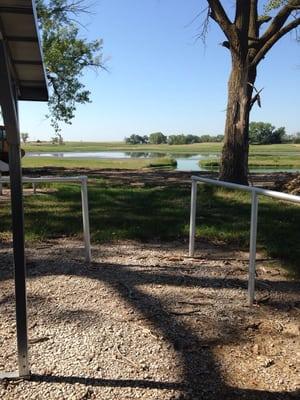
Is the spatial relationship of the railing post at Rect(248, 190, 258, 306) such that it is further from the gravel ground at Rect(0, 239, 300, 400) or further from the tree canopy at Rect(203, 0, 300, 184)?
the tree canopy at Rect(203, 0, 300, 184)

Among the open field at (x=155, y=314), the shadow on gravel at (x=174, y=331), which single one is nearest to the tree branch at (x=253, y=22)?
the open field at (x=155, y=314)

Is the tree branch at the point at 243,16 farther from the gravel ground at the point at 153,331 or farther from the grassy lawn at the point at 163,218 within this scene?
the gravel ground at the point at 153,331

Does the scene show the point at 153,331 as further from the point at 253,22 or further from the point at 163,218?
the point at 253,22

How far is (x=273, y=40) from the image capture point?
41.2 ft

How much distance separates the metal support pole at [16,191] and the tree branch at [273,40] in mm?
Answer: 10753

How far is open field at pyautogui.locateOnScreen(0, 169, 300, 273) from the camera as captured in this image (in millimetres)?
6754

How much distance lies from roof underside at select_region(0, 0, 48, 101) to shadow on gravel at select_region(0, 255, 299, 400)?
180cm

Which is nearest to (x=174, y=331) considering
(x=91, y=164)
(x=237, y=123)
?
(x=237, y=123)

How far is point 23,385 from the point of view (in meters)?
2.83

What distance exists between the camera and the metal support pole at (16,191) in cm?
251

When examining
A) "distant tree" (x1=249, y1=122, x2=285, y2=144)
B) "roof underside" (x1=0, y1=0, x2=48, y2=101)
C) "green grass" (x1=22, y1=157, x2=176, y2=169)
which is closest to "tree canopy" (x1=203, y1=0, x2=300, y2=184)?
"roof underside" (x1=0, y1=0, x2=48, y2=101)

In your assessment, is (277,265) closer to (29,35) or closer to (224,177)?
(29,35)

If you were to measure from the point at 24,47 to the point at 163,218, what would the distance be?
227 inches

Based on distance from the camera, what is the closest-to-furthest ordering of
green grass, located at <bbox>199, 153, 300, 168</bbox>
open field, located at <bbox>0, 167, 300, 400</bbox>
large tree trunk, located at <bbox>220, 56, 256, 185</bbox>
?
open field, located at <bbox>0, 167, 300, 400</bbox>, large tree trunk, located at <bbox>220, 56, 256, 185</bbox>, green grass, located at <bbox>199, 153, 300, 168</bbox>
